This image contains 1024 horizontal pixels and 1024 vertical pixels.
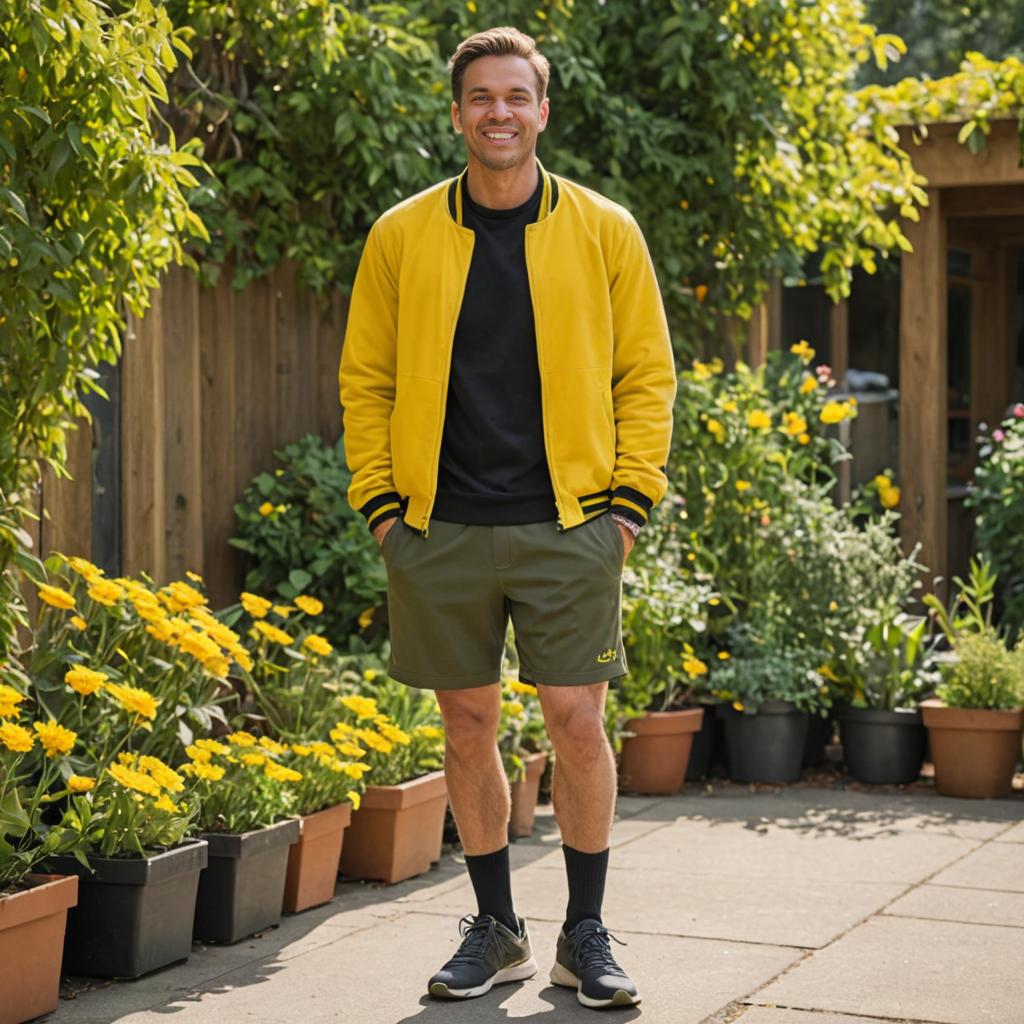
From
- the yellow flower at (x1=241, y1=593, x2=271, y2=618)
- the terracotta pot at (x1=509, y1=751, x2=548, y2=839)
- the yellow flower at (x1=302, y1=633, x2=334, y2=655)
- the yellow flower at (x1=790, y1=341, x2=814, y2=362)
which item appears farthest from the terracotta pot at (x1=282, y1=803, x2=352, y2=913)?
the yellow flower at (x1=790, y1=341, x2=814, y2=362)

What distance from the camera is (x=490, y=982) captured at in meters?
3.43

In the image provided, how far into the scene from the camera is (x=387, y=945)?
3857 mm

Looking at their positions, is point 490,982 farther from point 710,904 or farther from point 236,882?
point 710,904

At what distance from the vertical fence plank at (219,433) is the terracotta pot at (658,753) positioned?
1467 millimetres

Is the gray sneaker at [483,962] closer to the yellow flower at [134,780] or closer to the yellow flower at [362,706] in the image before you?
→ the yellow flower at [134,780]

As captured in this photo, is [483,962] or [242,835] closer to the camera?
[483,962]

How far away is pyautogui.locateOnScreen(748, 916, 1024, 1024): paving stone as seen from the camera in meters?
3.30

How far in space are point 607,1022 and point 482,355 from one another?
4.27ft

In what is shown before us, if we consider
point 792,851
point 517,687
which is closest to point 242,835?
point 517,687

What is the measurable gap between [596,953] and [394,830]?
1218 mm

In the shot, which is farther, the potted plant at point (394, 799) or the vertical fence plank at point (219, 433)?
the vertical fence plank at point (219, 433)

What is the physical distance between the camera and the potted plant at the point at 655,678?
582cm

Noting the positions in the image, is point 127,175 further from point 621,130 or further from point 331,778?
point 621,130

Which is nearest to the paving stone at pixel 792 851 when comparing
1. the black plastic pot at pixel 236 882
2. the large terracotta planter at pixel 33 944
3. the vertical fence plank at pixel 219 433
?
the black plastic pot at pixel 236 882
